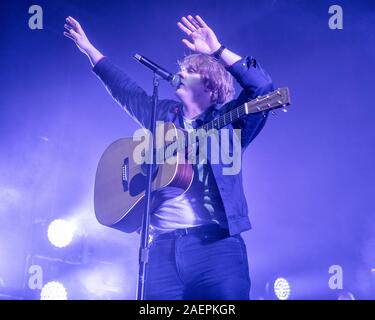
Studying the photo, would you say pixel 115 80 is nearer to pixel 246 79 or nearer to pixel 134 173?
pixel 134 173

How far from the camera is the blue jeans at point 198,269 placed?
2.21 metres

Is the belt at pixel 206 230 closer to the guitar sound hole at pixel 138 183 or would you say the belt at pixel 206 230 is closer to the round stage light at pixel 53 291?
the guitar sound hole at pixel 138 183

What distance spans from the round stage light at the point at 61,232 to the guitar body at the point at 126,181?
343 mm

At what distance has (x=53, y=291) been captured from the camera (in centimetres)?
289

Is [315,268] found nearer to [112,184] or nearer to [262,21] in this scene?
[112,184]

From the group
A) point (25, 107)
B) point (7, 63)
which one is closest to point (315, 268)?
point (25, 107)

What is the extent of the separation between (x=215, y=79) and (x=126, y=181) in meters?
0.81

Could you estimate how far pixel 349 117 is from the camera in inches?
123

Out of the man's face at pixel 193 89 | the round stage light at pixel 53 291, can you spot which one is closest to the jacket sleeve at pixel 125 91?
the man's face at pixel 193 89

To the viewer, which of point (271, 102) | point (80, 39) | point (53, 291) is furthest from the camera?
point (80, 39)

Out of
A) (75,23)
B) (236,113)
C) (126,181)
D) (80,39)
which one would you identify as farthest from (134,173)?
(75,23)

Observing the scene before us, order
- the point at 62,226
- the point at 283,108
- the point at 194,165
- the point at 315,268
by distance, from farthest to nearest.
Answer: the point at 62,226 → the point at 315,268 → the point at 194,165 → the point at 283,108

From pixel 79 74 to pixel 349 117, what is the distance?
1.87 m

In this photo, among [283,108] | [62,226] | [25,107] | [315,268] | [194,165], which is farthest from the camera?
[25,107]
